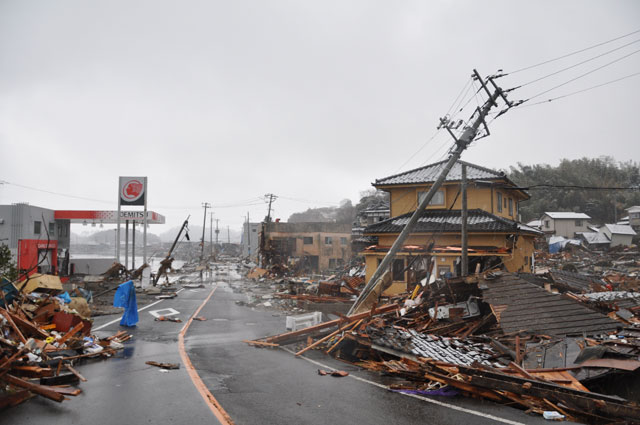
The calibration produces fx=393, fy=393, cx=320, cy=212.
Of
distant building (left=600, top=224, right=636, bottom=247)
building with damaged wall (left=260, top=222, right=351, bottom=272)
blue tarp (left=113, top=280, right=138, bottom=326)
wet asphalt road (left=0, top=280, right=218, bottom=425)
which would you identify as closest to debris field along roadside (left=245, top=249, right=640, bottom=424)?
wet asphalt road (left=0, top=280, right=218, bottom=425)

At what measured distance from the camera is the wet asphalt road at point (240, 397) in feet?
19.4

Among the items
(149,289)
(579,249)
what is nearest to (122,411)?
(149,289)

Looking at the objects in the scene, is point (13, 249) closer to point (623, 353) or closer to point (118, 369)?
point (118, 369)

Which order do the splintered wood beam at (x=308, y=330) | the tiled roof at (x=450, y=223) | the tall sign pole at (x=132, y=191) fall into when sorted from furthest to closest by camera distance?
the tall sign pole at (x=132, y=191), the tiled roof at (x=450, y=223), the splintered wood beam at (x=308, y=330)

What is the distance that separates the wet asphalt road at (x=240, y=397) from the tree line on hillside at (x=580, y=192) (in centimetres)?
7437

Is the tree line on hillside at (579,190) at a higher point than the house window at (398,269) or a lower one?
higher

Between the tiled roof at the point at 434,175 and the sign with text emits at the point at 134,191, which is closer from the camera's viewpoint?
the tiled roof at the point at 434,175

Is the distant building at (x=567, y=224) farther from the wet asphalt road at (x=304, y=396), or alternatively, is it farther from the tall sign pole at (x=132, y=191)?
the wet asphalt road at (x=304, y=396)

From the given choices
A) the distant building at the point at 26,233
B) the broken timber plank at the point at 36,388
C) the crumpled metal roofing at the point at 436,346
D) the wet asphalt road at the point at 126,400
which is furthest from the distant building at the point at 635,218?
the distant building at the point at 26,233

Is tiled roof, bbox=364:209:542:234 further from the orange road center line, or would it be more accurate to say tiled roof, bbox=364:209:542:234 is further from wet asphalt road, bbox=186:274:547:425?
the orange road center line

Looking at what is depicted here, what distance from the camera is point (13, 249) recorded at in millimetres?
32719

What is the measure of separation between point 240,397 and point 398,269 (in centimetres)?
1779

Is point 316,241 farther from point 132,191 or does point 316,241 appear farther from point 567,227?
point 567,227

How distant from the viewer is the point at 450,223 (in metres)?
22.5
